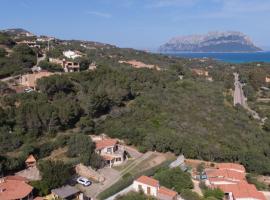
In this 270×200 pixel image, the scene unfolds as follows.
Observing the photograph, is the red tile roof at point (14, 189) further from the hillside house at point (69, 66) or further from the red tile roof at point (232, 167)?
the hillside house at point (69, 66)

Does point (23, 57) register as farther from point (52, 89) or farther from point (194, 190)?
point (194, 190)

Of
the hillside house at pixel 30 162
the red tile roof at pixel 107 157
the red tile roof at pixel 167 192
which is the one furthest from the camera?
the red tile roof at pixel 107 157

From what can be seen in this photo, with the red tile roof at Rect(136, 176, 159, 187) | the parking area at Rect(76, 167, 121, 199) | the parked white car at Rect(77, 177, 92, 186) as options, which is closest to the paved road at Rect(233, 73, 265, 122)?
the parking area at Rect(76, 167, 121, 199)

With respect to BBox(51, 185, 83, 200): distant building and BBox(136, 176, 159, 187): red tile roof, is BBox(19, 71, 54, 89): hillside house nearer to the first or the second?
BBox(51, 185, 83, 200): distant building

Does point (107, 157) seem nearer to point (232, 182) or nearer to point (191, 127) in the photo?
point (232, 182)

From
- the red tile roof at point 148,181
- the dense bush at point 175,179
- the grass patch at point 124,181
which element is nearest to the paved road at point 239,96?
the grass patch at point 124,181

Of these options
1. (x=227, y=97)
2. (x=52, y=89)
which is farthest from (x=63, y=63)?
(x=227, y=97)
